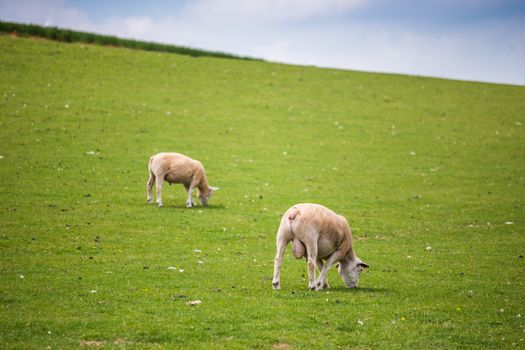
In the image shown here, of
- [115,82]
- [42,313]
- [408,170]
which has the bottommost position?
[42,313]

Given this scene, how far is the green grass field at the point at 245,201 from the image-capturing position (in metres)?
11.2

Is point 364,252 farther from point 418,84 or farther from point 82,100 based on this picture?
point 418,84

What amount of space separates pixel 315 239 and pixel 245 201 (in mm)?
12929

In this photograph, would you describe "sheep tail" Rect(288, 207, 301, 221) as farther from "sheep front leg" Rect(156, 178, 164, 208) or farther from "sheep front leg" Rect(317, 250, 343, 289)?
"sheep front leg" Rect(156, 178, 164, 208)

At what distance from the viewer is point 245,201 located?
25938 millimetres

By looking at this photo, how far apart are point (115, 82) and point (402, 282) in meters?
33.2

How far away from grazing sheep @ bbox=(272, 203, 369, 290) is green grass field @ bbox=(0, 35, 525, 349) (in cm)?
61

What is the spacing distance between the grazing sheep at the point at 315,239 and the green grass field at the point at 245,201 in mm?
612

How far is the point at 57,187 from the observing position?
25.3 metres

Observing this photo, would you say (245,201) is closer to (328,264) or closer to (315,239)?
(328,264)

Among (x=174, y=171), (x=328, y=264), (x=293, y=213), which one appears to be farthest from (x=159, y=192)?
(x=293, y=213)

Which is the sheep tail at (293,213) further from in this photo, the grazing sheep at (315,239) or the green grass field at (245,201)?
the green grass field at (245,201)

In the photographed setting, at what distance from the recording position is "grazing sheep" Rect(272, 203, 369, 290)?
13.1 m

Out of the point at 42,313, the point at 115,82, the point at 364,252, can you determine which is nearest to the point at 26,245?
the point at 42,313
